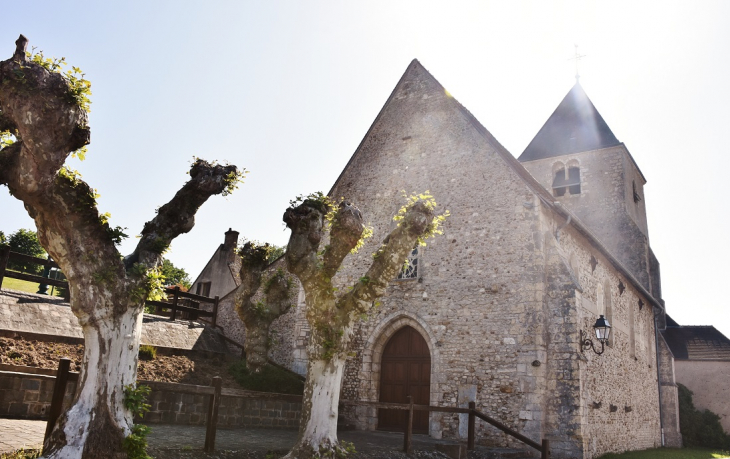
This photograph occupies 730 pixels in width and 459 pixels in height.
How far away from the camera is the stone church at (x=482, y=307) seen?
11.5m

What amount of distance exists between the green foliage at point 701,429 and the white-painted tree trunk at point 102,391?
2179 centimetres

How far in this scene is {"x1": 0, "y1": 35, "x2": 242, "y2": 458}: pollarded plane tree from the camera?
599 cm

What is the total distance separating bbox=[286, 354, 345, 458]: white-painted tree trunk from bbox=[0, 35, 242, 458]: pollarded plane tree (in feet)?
7.86

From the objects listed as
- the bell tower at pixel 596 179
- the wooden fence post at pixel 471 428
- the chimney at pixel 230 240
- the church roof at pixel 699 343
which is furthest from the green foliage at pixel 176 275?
the wooden fence post at pixel 471 428

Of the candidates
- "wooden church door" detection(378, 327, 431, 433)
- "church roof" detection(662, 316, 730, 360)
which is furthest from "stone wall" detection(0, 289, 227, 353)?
"church roof" detection(662, 316, 730, 360)

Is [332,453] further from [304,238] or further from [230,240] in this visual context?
[230,240]

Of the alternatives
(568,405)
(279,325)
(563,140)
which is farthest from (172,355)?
(563,140)

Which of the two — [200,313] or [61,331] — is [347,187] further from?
[61,331]

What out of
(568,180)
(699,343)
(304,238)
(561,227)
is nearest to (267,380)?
(304,238)

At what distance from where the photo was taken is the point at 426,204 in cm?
921

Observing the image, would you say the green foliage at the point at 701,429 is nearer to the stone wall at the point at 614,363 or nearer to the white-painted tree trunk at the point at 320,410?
the stone wall at the point at 614,363

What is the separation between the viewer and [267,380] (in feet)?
44.0

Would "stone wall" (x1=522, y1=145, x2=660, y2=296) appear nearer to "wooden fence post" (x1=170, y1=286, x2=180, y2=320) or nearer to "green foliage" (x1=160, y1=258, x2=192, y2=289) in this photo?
"wooden fence post" (x1=170, y1=286, x2=180, y2=320)

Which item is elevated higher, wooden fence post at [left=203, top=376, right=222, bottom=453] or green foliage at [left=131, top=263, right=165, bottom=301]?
green foliage at [left=131, top=263, right=165, bottom=301]
